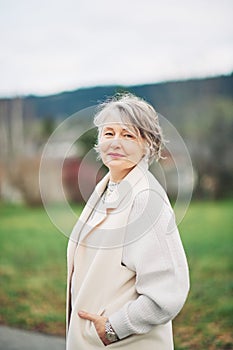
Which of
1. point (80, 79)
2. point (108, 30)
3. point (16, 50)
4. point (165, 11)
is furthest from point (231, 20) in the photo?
point (16, 50)

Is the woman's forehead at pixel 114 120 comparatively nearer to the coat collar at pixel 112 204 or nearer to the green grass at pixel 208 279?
the coat collar at pixel 112 204

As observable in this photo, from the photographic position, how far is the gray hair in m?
1.56

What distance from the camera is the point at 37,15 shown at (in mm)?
3729

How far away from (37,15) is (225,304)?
2180 millimetres

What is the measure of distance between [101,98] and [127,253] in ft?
7.33

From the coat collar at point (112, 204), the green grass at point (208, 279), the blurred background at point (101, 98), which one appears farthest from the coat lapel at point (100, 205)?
the green grass at point (208, 279)

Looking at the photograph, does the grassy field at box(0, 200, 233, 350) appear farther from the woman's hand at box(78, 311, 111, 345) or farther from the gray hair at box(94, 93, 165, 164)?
the gray hair at box(94, 93, 165, 164)

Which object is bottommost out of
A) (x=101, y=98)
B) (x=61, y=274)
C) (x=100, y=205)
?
(x=61, y=274)

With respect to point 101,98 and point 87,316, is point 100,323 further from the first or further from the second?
point 101,98

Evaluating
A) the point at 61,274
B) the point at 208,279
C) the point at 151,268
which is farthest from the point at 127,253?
the point at 61,274

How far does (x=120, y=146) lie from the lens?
1567 millimetres

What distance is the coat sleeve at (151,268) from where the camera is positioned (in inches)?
58.6

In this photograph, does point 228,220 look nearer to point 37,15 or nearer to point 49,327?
point 49,327

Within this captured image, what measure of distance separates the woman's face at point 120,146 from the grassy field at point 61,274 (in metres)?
1.98
